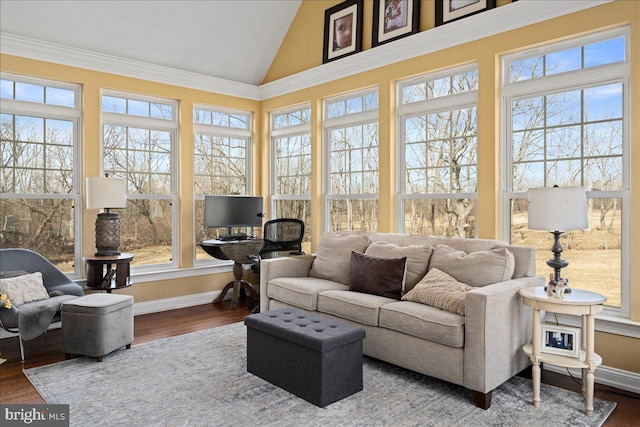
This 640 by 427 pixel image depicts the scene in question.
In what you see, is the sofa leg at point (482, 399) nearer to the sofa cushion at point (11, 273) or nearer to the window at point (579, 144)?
the window at point (579, 144)

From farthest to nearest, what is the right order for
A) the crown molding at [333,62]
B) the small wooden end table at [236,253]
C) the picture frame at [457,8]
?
the small wooden end table at [236,253], the picture frame at [457,8], the crown molding at [333,62]

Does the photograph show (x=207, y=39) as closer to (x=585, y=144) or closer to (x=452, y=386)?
(x=585, y=144)

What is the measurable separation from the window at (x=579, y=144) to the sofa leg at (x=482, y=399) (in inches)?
49.6

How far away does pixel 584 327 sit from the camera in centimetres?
293

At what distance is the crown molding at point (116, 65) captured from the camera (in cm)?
437

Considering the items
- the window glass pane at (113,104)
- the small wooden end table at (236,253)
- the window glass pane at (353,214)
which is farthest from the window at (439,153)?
the window glass pane at (113,104)

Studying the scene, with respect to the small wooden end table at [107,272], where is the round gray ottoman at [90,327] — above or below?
below

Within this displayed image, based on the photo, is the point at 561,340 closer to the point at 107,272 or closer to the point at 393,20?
the point at 393,20

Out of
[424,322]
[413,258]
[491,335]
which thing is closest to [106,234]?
[413,258]

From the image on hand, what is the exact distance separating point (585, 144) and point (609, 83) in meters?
0.45

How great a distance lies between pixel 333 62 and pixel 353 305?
9.72 feet

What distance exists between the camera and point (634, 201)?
3070 millimetres

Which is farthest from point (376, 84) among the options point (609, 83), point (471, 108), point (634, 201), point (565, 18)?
point (634, 201)

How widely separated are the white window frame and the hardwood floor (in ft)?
4.86
